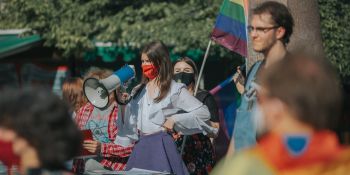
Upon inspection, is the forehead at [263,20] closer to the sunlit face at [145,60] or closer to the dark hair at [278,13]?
the dark hair at [278,13]

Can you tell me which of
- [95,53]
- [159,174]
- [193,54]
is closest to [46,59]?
[95,53]

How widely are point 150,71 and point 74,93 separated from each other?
112 centimetres

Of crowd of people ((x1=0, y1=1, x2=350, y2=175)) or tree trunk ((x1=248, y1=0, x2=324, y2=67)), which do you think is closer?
crowd of people ((x1=0, y1=1, x2=350, y2=175))

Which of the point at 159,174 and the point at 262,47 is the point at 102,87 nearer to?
the point at 159,174

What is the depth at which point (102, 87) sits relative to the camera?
7062 millimetres

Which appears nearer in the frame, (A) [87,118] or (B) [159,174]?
(B) [159,174]

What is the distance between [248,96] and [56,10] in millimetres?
11646

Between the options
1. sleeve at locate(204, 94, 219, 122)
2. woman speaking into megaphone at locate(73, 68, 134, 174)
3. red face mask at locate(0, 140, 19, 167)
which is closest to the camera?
red face mask at locate(0, 140, 19, 167)

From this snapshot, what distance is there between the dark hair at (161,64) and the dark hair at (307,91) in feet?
11.4

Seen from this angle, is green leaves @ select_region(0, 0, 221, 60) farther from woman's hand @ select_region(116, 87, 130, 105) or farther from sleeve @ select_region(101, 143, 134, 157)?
sleeve @ select_region(101, 143, 134, 157)

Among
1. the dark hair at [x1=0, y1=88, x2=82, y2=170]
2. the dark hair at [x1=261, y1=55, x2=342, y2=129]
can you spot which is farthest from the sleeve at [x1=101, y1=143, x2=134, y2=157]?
the dark hair at [x1=261, y1=55, x2=342, y2=129]

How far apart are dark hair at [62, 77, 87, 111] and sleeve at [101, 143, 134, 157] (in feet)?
→ 2.84

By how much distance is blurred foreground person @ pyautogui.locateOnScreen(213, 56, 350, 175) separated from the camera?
3398mm

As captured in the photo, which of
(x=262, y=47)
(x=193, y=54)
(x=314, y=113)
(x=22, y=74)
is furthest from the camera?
(x=22, y=74)
